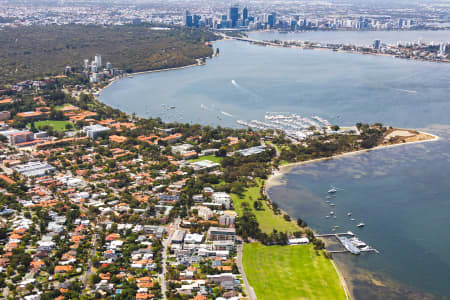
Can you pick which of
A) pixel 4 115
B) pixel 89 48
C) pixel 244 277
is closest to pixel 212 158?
pixel 244 277

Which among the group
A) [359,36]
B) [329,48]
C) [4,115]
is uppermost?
[359,36]

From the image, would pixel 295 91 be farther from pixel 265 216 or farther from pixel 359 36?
pixel 359 36

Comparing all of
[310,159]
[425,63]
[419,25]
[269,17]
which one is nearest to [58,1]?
[269,17]

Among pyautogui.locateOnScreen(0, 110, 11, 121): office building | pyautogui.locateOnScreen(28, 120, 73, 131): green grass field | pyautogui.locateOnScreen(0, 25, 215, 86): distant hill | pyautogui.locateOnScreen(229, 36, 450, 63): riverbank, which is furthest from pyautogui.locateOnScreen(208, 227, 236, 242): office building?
pyautogui.locateOnScreen(229, 36, 450, 63): riverbank

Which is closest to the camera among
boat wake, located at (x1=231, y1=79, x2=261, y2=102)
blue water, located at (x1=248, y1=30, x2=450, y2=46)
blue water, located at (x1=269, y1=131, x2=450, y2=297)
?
blue water, located at (x1=269, y1=131, x2=450, y2=297)

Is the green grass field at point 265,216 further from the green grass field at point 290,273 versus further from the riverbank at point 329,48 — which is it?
the riverbank at point 329,48

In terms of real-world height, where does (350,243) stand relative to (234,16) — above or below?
below

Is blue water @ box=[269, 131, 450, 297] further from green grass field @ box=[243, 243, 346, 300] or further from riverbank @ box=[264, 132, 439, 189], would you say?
green grass field @ box=[243, 243, 346, 300]
